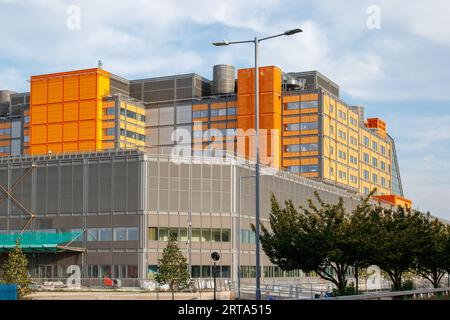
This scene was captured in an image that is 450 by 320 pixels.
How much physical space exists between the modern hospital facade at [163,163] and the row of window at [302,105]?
0.23 metres

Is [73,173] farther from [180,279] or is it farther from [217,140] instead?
[217,140]

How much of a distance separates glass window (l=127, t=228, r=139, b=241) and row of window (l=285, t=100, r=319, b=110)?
75387mm

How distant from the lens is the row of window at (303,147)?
153 m

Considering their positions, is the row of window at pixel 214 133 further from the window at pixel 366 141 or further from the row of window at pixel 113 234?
the row of window at pixel 113 234

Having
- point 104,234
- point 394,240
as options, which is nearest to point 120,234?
point 104,234

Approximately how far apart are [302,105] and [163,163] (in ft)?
241

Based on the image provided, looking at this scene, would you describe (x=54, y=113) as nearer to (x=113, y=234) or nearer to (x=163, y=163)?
(x=113, y=234)

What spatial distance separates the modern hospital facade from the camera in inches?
3305

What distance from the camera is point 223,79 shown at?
165750 mm

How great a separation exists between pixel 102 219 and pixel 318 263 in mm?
42277

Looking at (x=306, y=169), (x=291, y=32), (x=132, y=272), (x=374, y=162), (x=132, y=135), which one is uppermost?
(x=132, y=135)

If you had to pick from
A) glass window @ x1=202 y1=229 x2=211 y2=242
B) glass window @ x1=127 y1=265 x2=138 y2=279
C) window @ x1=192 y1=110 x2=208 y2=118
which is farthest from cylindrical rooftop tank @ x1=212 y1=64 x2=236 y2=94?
glass window @ x1=127 y1=265 x2=138 y2=279
